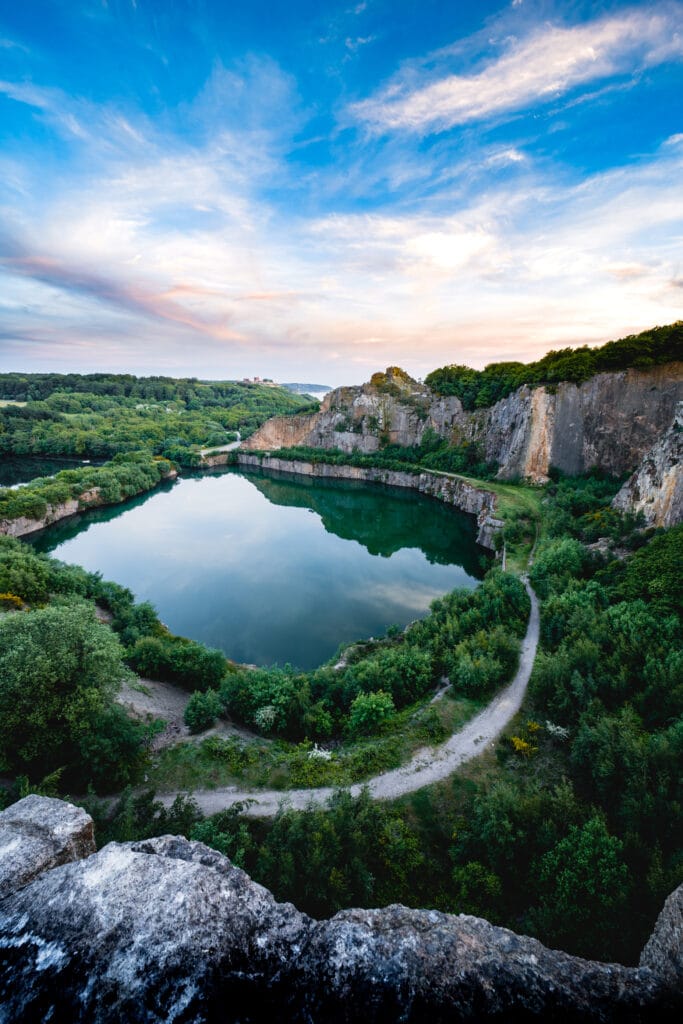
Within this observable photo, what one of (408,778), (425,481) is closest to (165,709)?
(408,778)

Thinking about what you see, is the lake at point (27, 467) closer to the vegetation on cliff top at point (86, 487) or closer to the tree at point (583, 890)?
the vegetation on cliff top at point (86, 487)

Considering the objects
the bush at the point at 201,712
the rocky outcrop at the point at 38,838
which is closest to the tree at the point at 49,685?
the bush at the point at 201,712

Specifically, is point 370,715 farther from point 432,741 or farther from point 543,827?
point 543,827

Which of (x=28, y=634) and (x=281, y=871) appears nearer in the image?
(x=281, y=871)

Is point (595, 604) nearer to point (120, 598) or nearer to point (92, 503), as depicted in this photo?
point (120, 598)

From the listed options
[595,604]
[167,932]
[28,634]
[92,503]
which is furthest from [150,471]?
[167,932]

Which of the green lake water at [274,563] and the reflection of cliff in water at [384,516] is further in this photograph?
the reflection of cliff in water at [384,516]
